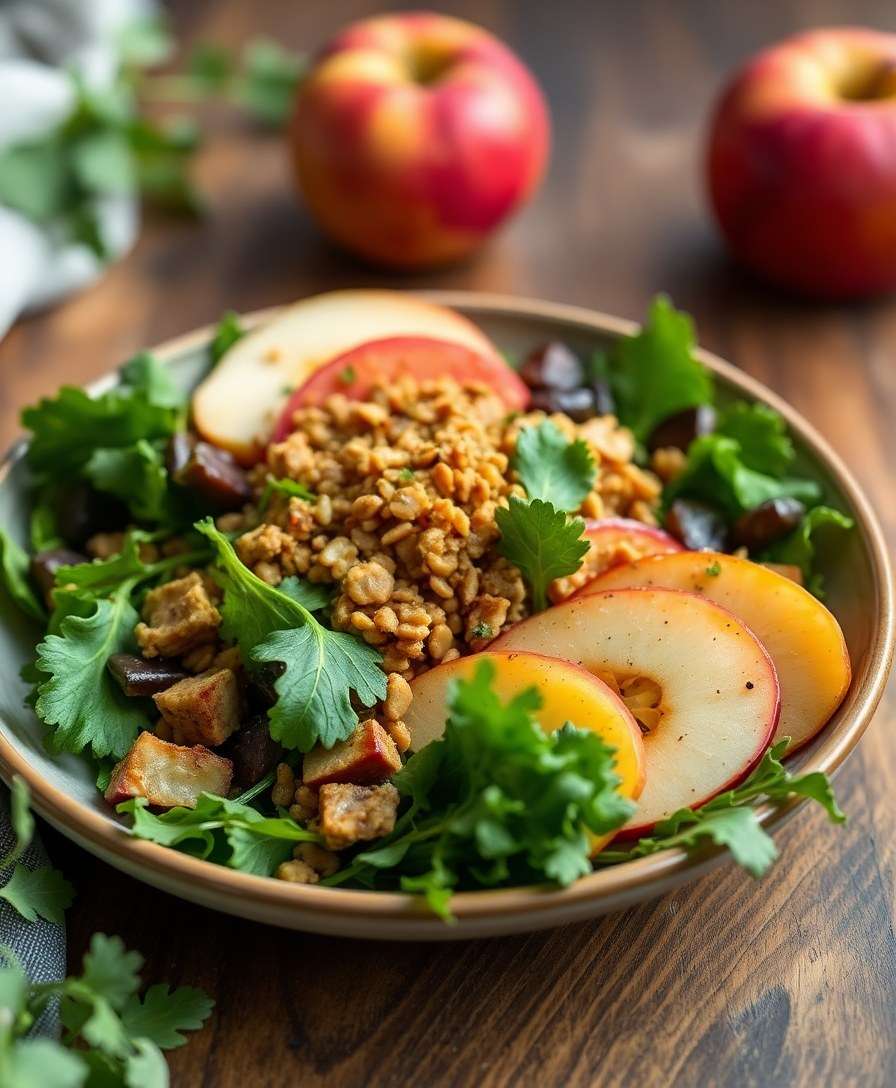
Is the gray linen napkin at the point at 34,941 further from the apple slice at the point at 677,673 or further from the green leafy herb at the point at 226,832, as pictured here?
the apple slice at the point at 677,673

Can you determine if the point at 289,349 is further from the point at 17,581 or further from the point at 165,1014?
the point at 165,1014

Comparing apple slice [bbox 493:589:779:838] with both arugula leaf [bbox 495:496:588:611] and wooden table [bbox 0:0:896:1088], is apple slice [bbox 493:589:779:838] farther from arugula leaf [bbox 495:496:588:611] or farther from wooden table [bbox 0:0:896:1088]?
wooden table [bbox 0:0:896:1088]

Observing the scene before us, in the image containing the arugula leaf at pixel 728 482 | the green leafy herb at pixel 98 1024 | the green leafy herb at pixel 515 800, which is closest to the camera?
the green leafy herb at pixel 98 1024

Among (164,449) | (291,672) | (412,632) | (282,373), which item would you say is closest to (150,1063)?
(291,672)

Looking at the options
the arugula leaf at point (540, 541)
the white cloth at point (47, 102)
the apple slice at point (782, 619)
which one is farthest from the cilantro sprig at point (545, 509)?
the white cloth at point (47, 102)

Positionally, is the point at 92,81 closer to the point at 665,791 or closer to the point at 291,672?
the point at 291,672

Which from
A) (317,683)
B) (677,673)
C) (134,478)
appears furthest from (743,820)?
(134,478)
